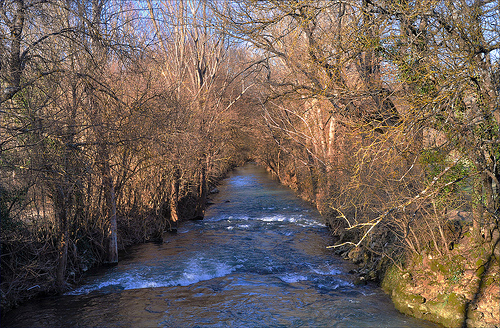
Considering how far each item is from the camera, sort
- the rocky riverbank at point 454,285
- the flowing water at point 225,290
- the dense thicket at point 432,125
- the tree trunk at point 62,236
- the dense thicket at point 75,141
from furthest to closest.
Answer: the tree trunk at point 62,236 → the flowing water at point 225,290 → the dense thicket at point 75,141 → the rocky riverbank at point 454,285 → the dense thicket at point 432,125

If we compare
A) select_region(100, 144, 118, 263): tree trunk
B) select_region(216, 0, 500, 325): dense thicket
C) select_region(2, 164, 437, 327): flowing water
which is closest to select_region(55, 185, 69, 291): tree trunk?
select_region(2, 164, 437, 327): flowing water

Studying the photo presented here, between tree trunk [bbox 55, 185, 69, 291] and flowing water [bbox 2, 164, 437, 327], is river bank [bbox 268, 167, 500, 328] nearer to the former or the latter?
flowing water [bbox 2, 164, 437, 327]

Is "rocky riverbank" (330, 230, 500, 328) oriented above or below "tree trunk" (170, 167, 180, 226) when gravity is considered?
below

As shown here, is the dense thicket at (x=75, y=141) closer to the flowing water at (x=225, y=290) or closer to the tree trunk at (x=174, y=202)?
the tree trunk at (x=174, y=202)

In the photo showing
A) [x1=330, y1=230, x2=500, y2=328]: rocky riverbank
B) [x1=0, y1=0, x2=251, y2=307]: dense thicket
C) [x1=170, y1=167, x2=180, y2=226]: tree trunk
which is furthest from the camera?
[x1=170, y1=167, x2=180, y2=226]: tree trunk

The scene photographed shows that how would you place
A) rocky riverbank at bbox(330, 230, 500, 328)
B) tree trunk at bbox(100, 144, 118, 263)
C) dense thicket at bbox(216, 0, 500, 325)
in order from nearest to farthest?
1. dense thicket at bbox(216, 0, 500, 325)
2. rocky riverbank at bbox(330, 230, 500, 328)
3. tree trunk at bbox(100, 144, 118, 263)

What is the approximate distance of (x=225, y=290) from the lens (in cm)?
1018

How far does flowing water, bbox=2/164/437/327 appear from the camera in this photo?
8.41 m

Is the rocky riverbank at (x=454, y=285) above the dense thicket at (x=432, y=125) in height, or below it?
below

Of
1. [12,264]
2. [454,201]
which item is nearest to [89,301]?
[12,264]

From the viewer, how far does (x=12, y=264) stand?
29.0 ft

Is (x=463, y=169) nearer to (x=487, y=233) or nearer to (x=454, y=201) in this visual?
(x=454, y=201)

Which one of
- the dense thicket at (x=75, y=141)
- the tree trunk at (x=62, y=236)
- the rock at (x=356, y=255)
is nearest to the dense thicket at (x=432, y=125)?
the rock at (x=356, y=255)

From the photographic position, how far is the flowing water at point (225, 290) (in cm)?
841
